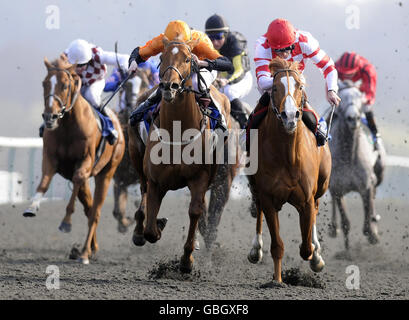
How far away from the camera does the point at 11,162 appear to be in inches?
501

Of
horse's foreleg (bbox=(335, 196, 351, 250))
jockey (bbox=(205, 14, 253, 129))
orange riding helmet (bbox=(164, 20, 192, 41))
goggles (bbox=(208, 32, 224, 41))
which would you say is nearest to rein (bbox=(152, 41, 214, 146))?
orange riding helmet (bbox=(164, 20, 192, 41))

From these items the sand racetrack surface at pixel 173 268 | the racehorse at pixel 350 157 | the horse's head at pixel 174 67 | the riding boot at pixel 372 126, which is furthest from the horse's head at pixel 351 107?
the horse's head at pixel 174 67

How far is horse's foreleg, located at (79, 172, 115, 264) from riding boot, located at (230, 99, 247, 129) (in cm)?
162

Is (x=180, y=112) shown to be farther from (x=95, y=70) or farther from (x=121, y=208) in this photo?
(x=121, y=208)

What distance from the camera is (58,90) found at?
7.55 meters

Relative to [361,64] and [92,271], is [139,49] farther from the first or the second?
[361,64]

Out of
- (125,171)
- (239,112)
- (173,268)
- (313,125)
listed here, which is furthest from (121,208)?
(313,125)

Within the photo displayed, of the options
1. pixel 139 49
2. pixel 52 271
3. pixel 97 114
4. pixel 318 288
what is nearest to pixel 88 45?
pixel 97 114

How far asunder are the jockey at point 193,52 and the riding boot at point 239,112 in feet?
4.54

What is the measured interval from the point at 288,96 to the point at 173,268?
1962mm

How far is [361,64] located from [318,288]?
4.79 metres

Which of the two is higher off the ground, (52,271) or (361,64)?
(361,64)

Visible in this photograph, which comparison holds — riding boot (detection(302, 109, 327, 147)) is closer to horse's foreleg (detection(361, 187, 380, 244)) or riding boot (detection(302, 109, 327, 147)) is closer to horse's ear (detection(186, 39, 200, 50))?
horse's ear (detection(186, 39, 200, 50))

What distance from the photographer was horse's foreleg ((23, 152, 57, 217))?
7.06m
